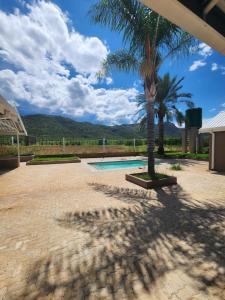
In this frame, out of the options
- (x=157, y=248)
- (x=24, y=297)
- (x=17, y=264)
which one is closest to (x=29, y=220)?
(x=17, y=264)

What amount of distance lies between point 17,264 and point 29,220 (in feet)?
5.24

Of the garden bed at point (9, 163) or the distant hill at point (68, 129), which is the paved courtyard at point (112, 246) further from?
the distant hill at point (68, 129)


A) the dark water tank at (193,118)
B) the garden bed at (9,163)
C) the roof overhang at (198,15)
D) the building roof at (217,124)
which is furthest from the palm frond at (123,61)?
the dark water tank at (193,118)

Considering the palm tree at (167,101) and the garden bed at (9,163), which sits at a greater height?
the palm tree at (167,101)

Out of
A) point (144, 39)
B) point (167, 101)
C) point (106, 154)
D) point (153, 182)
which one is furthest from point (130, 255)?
point (167, 101)

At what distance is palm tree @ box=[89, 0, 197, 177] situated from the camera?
690 cm

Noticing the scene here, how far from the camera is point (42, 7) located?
6953 millimetres

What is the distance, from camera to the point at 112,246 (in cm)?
325

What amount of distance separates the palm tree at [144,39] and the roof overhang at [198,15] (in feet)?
14.9

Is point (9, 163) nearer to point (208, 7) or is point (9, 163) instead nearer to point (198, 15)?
point (198, 15)

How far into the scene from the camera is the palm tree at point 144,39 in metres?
6.90

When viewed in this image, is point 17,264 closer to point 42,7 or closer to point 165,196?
point 165,196

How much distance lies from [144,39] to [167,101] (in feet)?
39.7

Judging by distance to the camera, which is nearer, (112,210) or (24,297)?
(24,297)
